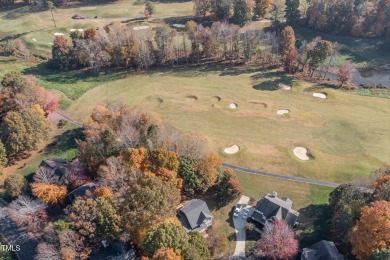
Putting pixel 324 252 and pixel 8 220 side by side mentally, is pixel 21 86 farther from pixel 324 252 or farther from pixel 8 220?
pixel 324 252

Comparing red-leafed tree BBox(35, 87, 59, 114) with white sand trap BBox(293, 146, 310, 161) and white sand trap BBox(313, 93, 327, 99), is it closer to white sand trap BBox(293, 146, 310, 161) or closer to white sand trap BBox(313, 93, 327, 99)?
white sand trap BBox(293, 146, 310, 161)

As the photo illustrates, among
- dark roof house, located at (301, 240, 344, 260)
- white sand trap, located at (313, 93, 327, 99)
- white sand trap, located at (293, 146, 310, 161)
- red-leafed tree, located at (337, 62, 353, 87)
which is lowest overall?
dark roof house, located at (301, 240, 344, 260)

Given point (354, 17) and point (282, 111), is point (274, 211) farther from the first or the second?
point (354, 17)

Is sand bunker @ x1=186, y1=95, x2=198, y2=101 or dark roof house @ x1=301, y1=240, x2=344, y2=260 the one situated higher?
sand bunker @ x1=186, y1=95, x2=198, y2=101

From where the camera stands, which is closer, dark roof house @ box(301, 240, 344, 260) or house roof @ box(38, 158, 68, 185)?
dark roof house @ box(301, 240, 344, 260)

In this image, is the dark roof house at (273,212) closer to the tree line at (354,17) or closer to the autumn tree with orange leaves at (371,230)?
the autumn tree with orange leaves at (371,230)

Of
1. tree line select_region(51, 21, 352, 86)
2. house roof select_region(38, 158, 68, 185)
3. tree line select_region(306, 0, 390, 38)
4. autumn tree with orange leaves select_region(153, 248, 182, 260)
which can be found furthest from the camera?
tree line select_region(306, 0, 390, 38)

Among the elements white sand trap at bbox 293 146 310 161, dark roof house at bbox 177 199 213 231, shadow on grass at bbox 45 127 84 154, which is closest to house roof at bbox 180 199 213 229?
dark roof house at bbox 177 199 213 231
